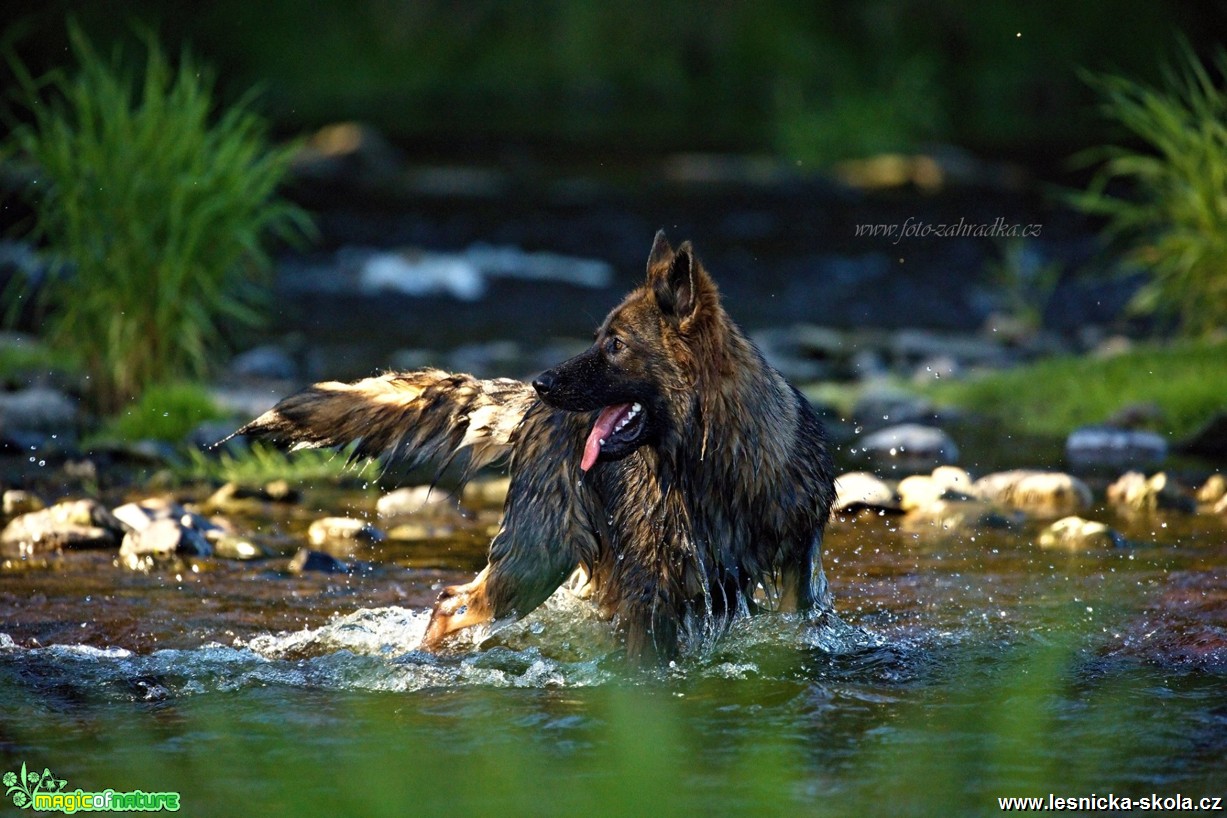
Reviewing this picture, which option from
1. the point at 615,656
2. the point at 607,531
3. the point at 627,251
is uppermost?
the point at 627,251

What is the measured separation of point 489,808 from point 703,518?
2414 mm

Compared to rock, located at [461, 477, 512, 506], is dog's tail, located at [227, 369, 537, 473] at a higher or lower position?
higher

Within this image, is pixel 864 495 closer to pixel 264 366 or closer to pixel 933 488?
pixel 933 488

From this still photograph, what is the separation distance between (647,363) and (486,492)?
3.42 meters

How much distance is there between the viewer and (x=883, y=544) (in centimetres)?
711

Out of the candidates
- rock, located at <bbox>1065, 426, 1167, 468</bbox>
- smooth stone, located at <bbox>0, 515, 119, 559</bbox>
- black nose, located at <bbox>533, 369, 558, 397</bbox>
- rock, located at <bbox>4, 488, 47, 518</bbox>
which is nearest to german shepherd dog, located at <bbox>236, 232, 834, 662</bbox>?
black nose, located at <bbox>533, 369, 558, 397</bbox>

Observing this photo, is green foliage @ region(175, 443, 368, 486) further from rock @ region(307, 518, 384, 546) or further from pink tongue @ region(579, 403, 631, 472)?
pink tongue @ region(579, 403, 631, 472)

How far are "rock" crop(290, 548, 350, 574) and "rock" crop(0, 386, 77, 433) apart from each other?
10.7 feet

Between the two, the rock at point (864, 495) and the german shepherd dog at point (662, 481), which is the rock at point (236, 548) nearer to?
the german shepherd dog at point (662, 481)

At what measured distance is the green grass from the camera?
9.38 meters

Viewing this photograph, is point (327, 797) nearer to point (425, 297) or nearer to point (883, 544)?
point (883, 544)

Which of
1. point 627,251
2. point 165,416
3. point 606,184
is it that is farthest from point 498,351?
point 606,184

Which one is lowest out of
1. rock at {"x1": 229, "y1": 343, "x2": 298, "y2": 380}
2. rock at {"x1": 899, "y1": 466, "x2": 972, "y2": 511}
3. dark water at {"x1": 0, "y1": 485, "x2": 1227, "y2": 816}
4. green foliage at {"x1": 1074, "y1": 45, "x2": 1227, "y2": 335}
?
dark water at {"x1": 0, "y1": 485, "x2": 1227, "y2": 816}

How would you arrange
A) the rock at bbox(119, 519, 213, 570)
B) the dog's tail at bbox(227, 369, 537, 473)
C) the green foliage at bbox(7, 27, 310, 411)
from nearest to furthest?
the dog's tail at bbox(227, 369, 537, 473)
the rock at bbox(119, 519, 213, 570)
the green foliage at bbox(7, 27, 310, 411)
